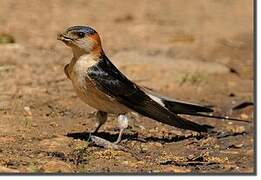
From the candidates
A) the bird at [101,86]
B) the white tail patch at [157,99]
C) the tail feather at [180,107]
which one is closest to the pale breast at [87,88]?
the bird at [101,86]

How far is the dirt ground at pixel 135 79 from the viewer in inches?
236

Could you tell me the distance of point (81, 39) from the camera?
20.1ft

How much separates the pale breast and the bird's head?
0.07 meters

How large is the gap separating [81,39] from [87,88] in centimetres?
38

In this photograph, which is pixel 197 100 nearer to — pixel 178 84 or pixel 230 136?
pixel 178 84

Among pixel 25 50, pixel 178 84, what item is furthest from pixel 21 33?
pixel 178 84

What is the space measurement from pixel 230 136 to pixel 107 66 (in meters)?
1.40

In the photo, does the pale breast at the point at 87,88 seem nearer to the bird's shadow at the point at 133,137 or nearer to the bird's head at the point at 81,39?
the bird's head at the point at 81,39

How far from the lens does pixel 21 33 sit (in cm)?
1077

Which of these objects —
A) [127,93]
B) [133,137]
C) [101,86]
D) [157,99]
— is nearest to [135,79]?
[157,99]

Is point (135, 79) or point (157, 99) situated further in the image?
point (135, 79)

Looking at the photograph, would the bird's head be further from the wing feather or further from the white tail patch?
the white tail patch

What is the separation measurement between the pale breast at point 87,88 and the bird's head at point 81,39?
7 cm

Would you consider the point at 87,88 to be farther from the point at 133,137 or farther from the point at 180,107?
the point at 180,107
